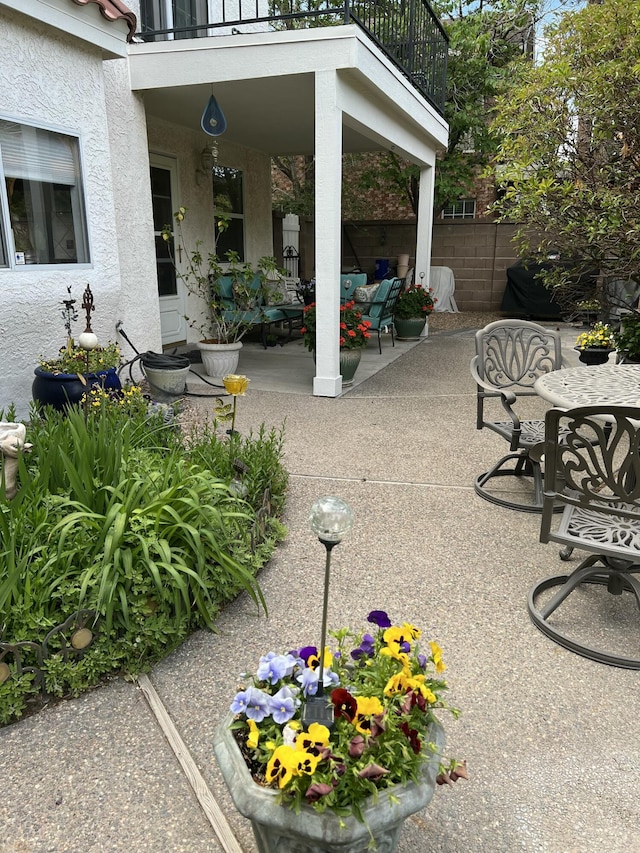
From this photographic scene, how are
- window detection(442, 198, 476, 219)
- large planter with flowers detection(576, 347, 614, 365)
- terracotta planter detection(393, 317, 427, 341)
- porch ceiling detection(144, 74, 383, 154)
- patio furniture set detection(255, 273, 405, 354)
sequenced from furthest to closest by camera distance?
window detection(442, 198, 476, 219), terracotta planter detection(393, 317, 427, 341), patio furniture set detection(255, 273, 405, 354), large planter with flowers detection(576, 347, 614, 365), porch ceiling detection(144, 74, 383, 154)

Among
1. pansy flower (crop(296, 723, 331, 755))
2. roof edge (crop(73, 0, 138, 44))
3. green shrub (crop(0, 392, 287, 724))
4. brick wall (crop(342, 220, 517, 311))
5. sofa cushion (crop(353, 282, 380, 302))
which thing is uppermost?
roof edge (crop(73, 0, 138, 44))

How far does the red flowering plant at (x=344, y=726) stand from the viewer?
1218 mm

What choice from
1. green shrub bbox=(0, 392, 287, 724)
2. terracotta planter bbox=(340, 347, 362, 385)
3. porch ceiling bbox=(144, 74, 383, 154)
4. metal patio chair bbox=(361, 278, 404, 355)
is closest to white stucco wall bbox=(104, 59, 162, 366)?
porch ceiling bbox=(144, 74, 383, 154)

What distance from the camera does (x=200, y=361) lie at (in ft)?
25.8

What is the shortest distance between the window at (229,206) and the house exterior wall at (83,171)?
357 cm

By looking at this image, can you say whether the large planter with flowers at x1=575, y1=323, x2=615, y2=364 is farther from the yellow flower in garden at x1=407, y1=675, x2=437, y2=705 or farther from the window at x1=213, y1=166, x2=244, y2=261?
the yellow flower in garden at x1=407, y1=675, x2=437, y2=705

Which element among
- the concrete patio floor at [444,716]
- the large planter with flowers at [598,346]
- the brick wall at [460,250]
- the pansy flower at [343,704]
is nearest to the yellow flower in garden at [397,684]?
the pansy flower at [343,704]

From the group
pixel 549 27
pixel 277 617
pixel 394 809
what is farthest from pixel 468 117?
pixel 394 809

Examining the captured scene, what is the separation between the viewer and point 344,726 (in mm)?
1319

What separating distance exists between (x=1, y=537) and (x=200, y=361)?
5663 mm

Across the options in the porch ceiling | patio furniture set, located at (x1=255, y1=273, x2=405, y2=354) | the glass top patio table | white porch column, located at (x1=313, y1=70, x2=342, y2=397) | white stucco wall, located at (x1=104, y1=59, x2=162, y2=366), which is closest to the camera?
the glass top patio table

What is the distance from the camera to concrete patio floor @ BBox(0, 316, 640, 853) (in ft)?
5.46

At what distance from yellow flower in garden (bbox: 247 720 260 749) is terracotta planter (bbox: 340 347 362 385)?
538 cm

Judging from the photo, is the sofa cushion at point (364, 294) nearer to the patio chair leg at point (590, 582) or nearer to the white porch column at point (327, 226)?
the white porch column at point (327, 226)
